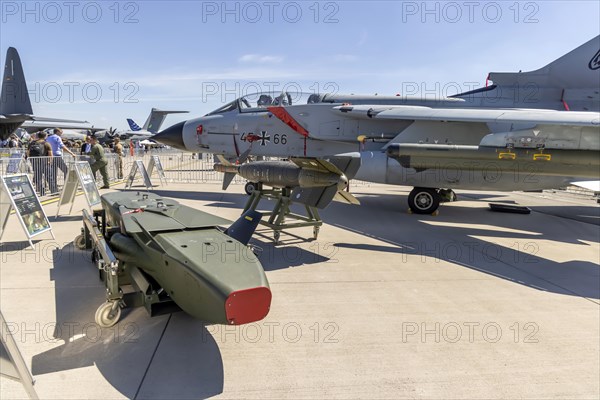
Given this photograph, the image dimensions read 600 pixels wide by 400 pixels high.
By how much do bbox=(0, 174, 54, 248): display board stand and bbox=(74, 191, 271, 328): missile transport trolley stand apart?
7.28 feet

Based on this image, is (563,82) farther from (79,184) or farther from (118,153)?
(118,153)

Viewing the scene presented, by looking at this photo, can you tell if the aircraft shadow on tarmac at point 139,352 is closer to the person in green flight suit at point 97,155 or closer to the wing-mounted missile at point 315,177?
the wing-mounted missile at point 315,177

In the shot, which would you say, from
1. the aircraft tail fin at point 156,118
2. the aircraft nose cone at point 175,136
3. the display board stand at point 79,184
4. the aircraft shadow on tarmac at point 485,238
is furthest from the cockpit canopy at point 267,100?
the aircraft tail fin at point 156,118

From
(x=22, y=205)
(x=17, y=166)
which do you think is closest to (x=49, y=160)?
(x=17, y=166)

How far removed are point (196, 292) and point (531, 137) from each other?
753 centimetres

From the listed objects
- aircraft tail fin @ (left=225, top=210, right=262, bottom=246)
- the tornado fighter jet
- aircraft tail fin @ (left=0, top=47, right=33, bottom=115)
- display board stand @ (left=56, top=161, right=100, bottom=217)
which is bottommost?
aircraft tail fin @ (left=225, top=210, right=262, bottom=246)

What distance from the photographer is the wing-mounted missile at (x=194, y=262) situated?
318 cm

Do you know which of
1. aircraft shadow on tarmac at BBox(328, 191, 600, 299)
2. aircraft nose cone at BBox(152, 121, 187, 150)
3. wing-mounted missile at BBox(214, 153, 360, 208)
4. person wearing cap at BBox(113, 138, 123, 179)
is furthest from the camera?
person wearing cap at BBox(113, 138, 123, 179)

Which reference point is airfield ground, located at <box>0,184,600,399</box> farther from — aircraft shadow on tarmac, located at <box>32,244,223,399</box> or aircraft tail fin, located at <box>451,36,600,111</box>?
aircraft tail fin, located at <box>451,36,600,111</box>

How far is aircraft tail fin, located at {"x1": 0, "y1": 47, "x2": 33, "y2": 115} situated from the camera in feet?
83.6

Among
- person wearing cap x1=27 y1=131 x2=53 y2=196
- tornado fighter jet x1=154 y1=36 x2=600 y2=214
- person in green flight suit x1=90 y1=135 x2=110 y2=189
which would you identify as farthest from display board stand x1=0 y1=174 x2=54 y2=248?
person in green flight suit x1=90 y1=135 x2=110 y2=189

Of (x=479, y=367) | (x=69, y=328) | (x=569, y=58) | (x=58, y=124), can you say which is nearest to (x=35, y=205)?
(x=69, y=328)

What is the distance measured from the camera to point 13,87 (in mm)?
25859

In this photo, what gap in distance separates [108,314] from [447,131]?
8.73 metres
